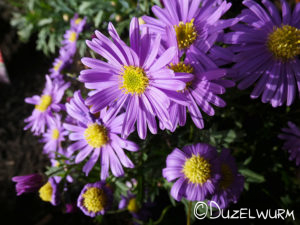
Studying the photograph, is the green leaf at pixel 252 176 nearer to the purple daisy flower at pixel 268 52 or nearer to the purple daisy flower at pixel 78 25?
the purple daisy flower at pixel 268 52

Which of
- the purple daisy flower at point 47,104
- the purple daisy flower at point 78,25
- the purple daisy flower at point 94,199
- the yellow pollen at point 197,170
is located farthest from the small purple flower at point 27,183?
the purple daisy flower at point 78,25

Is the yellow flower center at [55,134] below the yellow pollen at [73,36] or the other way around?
below

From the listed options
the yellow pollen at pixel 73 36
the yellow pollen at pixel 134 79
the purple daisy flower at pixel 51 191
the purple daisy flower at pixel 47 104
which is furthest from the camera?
the yellow pollen at pixel 73 36

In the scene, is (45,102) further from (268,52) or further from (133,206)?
(268,52)

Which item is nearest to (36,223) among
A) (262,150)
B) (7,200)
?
(7,200)

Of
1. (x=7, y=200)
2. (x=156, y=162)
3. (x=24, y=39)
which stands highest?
(x=24, y=39)

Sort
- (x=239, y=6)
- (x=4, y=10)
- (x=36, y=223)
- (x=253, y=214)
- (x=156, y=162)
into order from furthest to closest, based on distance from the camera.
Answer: (x=4, y=10)
(x=36, y=223)
(x=253, y=214)
(x=239, y=6)
(x=156, y=162)

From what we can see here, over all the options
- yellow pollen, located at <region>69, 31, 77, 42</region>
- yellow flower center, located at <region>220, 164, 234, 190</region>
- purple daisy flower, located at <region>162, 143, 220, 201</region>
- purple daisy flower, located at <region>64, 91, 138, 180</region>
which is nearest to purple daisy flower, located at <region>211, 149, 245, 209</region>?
yellow flower center, located at <region>220, 164, 234, 190</region>

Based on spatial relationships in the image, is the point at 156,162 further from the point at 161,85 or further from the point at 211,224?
the point at 211,224
